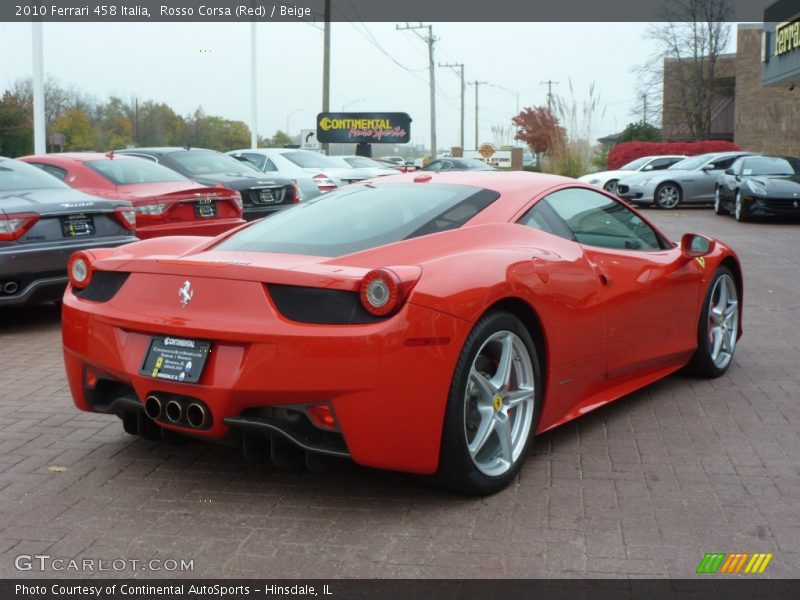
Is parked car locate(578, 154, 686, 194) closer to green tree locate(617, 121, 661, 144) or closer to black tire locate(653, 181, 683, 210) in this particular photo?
black tire locate(653, 181, 683, 210)

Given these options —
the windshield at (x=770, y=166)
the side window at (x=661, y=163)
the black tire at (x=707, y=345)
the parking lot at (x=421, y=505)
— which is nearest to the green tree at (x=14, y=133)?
the side window at (x=661, y=163)

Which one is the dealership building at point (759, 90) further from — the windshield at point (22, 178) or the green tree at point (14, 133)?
the green tree at point (14, 133)

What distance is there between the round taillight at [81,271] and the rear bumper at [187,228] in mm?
5770

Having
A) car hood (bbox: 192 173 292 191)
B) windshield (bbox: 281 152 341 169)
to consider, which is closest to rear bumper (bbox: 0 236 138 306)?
car hood (bbox: 192 173 292 191)

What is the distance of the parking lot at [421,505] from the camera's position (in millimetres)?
3365

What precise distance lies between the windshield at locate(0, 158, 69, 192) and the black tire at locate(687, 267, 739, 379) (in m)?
5.73

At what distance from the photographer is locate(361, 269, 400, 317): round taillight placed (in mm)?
3559

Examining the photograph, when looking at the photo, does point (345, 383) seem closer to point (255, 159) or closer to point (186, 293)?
point (186, 293)

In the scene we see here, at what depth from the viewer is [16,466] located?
174 inches

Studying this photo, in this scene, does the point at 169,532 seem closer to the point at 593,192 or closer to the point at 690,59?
the point at 593,192

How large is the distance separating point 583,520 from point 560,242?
58.4 inches

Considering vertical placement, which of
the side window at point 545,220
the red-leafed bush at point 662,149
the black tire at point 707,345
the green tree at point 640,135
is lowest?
the black tire at point 707,345

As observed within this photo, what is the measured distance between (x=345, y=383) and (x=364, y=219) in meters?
1.11

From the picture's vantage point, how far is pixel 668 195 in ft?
77.8
